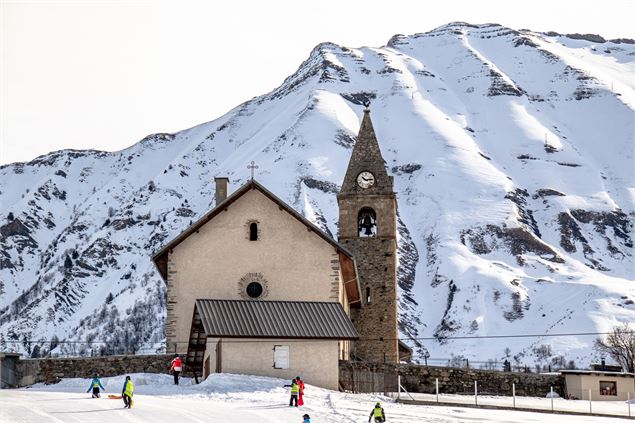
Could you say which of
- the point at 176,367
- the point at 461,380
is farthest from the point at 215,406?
the point at 461,380

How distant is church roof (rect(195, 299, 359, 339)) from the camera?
5038 cm

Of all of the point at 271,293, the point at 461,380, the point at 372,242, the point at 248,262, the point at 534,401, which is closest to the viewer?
the point at 534,401

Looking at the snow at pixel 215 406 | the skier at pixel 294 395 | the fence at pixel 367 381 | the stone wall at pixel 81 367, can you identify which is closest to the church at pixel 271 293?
the fence at pixel 367 381

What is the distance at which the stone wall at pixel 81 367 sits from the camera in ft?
168

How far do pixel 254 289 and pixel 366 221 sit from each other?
1491 centimetres

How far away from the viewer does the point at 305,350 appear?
167 ft

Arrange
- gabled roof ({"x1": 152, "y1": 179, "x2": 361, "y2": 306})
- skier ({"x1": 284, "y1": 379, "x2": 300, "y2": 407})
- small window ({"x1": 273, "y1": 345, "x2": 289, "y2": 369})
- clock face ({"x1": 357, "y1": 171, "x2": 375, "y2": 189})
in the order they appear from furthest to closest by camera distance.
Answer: clock face ({"x1": 357, "y1": 171, "x2": 375, "y2": 189})
gabled roof ({"x1": 152, "y1": 179, "x2": 361, "y2": 306})
small window ({"x1": 273, "y1": 345, "x2": 289, "y2": 369})
skier ({"x1": 284, "y1": 379, "x2": 300, "y2": 407})

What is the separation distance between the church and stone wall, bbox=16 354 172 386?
197cm

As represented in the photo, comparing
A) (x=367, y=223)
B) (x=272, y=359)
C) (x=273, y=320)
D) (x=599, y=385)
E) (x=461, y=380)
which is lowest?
(x=599, y=385)

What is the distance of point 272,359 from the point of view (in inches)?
1984

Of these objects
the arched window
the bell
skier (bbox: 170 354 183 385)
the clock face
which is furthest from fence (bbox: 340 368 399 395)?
the clock face

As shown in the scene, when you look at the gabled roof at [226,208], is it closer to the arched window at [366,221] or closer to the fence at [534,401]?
the fence at [534,401]

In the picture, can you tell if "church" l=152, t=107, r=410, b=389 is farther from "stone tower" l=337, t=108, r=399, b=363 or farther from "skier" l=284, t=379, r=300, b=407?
"skier" l=284, t=379, r=300, b=407

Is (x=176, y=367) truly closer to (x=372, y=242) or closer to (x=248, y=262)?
(x=248, y=262)
